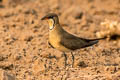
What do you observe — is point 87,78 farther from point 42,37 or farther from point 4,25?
point 4,25

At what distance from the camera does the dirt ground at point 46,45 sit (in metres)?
5.28

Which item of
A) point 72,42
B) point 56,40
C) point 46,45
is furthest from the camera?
point 46,45

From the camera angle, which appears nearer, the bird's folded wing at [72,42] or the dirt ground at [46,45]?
the dirt ground at [46,45]

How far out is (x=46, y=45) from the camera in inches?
262

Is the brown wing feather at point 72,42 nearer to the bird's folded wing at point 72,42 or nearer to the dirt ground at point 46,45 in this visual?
the bird's folded wing at point 72,42

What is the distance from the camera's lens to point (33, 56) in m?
5.97

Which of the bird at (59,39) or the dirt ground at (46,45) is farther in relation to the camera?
the bird at (59,39)

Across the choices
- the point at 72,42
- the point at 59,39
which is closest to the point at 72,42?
the point at 72,42

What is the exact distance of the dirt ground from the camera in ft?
17.3

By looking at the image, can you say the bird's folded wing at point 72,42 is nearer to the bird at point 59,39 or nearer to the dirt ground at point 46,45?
the bird at point 59,39

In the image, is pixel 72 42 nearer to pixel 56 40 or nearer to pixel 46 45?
pixel 56 40

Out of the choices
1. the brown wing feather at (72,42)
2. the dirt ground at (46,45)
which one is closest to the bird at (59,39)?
the brown wing feather at (72,42)

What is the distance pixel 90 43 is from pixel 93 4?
524cm

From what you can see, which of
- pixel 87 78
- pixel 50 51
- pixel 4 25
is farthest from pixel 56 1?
pixel 87 78
